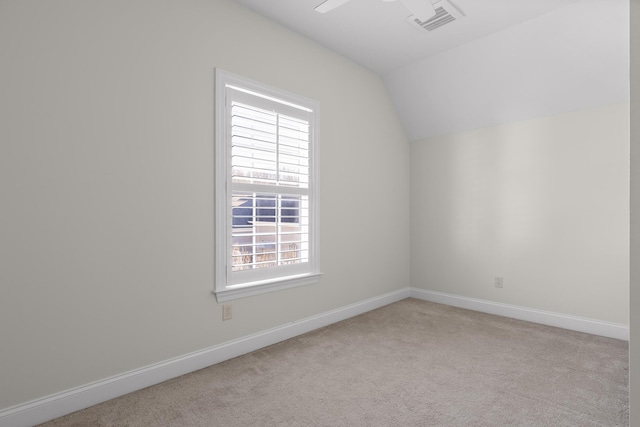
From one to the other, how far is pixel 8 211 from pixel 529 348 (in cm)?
343

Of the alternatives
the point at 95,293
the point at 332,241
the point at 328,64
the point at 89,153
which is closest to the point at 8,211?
the point at 89,153

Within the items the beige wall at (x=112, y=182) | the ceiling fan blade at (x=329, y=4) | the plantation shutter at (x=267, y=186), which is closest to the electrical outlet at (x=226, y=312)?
the beige wall at (x=112, y=182)

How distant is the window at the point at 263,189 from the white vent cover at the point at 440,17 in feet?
3.38

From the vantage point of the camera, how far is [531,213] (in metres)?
3.29

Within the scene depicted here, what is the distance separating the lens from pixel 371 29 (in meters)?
2.87

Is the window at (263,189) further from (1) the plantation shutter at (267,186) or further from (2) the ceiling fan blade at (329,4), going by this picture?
(2) the ceiling fan blade at (329,4)

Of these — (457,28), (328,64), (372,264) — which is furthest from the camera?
(372,264)

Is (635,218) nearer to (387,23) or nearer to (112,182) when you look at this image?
(387,23)

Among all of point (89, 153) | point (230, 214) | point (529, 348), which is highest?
point (89, 153)

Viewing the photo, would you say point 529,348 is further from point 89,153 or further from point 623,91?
point 89,153

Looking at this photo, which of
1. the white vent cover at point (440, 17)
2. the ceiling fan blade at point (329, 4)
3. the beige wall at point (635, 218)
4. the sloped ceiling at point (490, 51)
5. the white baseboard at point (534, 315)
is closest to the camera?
the beige wall at point (635, 218)

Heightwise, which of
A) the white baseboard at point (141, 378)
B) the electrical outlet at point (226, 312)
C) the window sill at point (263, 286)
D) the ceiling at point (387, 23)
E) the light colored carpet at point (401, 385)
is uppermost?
the ceiling at point (387, 23)

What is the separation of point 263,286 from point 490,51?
2.82 meters

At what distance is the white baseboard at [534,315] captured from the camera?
112 inches
